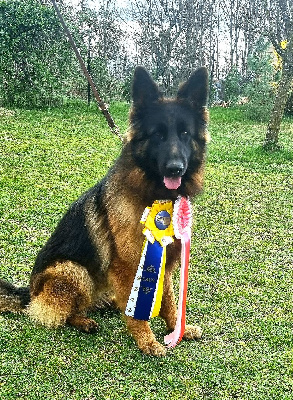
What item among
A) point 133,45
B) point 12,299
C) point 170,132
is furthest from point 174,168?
point 133,45

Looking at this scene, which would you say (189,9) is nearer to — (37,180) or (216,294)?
(37,180)

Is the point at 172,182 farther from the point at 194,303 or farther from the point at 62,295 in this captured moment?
the point at 194,303

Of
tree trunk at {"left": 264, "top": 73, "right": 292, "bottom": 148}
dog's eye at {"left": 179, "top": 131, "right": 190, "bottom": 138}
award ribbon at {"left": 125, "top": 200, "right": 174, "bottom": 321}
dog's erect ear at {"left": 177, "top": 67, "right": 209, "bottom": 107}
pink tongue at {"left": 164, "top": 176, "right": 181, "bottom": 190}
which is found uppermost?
dog's erect ear at {"left": 177, "top": 67, "right": 209, "bottom": 107}

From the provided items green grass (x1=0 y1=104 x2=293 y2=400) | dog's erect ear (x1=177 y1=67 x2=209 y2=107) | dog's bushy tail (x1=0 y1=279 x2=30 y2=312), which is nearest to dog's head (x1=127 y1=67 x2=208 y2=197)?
dog's erect ear (x1=177 y1=67 x2=209 y2=107)

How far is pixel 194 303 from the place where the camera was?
4.00m

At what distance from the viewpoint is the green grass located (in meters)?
2.88

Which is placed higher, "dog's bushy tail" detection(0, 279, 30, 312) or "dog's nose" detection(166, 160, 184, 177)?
"dog's nose" detection(166, 160, 184, 177)

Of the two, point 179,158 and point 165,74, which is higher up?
point 179,158

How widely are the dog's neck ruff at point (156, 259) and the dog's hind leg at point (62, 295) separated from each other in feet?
1.32

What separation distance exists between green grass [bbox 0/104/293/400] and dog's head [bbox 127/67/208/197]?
66 cm

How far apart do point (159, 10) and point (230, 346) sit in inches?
826

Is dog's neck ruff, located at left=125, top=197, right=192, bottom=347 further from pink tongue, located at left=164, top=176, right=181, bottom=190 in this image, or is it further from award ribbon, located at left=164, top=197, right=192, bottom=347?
pink tongue, located at left=164, top=176, right=181, bottom=190

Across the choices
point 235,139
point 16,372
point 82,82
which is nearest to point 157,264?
point 16,372

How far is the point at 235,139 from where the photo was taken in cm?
1267
